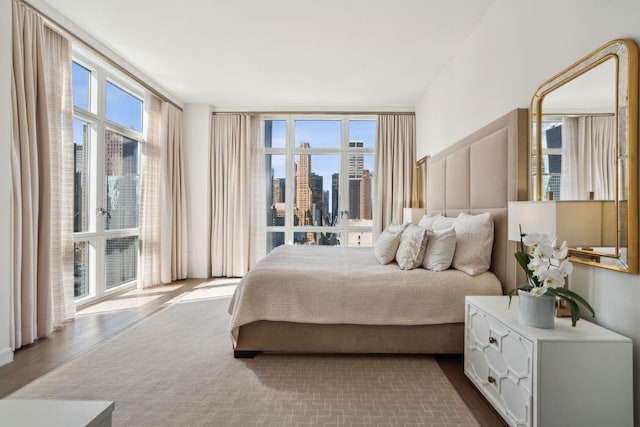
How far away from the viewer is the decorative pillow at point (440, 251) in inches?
95.7

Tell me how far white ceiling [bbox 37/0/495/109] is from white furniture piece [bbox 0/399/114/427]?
281 centimetres

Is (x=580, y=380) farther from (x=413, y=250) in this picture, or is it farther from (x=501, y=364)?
(x=413, y=250)

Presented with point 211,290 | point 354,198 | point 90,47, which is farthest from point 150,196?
point 354,198

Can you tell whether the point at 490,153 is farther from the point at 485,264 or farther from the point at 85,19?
the point at 85,19

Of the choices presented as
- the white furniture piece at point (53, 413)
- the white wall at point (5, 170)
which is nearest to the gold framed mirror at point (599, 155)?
the white furniture piece at point (53, 413)

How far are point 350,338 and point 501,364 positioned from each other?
3.19ft

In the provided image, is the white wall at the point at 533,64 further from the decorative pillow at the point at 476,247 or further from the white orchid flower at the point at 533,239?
the decorative pillow at the point at 476,247

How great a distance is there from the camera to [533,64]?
211 centimetres

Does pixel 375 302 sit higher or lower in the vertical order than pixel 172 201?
lower

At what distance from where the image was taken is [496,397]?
168cm

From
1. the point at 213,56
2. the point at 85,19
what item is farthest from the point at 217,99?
the point at 85,19

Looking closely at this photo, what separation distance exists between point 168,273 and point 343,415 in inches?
148

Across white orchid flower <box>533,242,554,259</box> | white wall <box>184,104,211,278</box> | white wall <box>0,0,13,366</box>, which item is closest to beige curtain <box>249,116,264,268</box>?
white wall <box>184,104,211,278</box>

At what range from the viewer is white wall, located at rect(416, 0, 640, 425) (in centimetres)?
145
